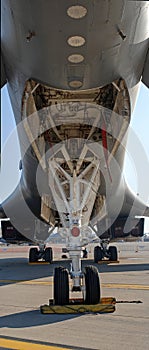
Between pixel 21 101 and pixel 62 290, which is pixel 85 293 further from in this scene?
pixel 21 101

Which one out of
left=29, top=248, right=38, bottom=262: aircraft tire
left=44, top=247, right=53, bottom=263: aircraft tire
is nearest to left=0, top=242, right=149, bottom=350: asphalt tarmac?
left=44, top=247, right=53, bottom=263: aircraft tire

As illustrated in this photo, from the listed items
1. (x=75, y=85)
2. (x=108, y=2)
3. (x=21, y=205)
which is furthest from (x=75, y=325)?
(x=21, y=205)

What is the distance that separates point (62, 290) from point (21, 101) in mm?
3613

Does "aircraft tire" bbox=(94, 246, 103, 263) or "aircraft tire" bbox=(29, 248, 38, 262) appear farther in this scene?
"aircraft tire" bbox=(29, 248, 38, 262)

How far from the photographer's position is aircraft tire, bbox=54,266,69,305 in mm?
6422

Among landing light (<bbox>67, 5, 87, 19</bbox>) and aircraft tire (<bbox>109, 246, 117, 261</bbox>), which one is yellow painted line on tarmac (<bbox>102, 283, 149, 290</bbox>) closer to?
landing light (<bbox>67, 5, 87, 19</bbox>)

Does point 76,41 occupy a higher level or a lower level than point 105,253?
higher

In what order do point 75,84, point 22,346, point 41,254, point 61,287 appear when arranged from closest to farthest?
point 22,346 < point 61,287 < point 75,84 < point 41,254

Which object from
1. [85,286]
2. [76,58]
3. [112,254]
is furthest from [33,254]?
[76,58]

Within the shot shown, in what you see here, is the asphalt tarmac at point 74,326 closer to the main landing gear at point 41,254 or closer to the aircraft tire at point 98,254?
the aircraft tire at point 98,254

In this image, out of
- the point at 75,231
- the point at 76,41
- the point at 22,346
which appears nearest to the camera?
the point at 22,346

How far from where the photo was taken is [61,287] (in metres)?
6.45

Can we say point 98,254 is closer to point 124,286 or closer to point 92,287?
point 124,286

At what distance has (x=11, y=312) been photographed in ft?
21.4
